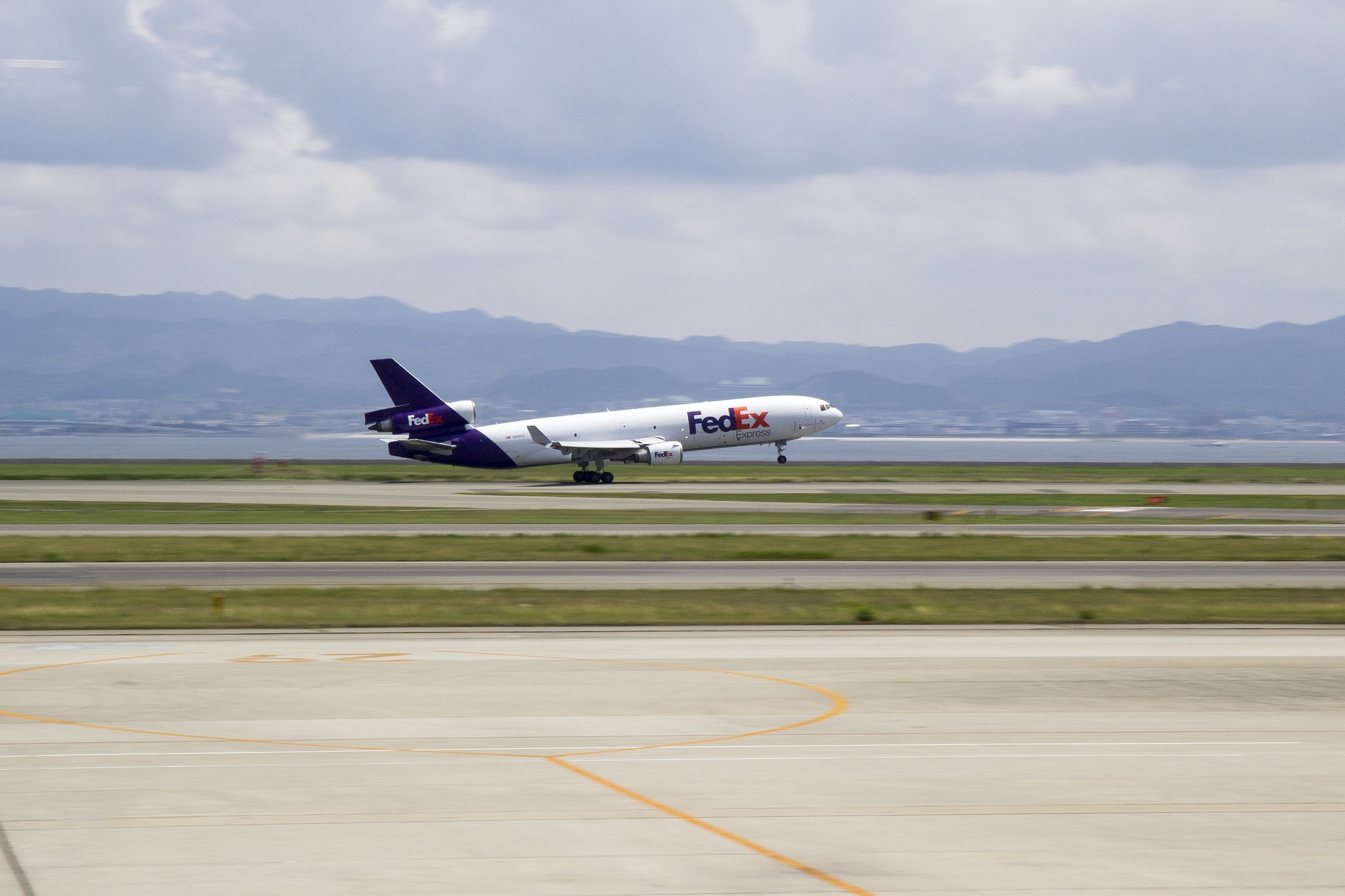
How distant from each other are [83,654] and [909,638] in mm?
14105

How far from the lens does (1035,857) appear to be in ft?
34.4

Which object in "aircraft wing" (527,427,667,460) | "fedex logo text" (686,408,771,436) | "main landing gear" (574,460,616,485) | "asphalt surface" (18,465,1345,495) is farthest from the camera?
"fedex logo text" (686,408,771,436)

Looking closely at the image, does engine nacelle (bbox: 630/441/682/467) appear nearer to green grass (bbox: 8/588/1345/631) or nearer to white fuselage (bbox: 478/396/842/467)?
white fuselage (bbox: 478/396/842/467)

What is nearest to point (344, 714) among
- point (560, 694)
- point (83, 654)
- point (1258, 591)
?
point (560, 694)

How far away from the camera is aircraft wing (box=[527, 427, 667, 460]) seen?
79812 millimetres

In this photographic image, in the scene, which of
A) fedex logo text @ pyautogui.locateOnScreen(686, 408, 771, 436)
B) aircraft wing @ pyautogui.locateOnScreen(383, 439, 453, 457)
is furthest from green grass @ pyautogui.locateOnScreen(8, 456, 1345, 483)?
fedex logo text @ pyautogui.locateOnScreen(686, 408, 771, 436)

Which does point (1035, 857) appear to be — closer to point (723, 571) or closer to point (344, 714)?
point (344, 714)

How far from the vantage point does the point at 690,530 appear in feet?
156

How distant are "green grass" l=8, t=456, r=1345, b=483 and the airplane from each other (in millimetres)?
2837

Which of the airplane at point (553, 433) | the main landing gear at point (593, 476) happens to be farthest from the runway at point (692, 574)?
the airplane at point (553, 433)

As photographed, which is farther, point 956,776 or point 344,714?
point 344,714

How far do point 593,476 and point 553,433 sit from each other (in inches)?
155

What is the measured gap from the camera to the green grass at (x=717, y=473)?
86312 mm

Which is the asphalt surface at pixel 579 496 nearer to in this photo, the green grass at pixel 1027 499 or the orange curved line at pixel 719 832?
the green grass at pixel 1027 499
